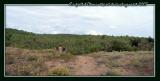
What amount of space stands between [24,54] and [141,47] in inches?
129

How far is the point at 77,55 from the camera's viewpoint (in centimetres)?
1062

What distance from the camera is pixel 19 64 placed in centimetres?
1022

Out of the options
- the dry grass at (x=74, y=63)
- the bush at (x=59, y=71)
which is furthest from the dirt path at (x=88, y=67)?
the bush at (x=59, y=71)

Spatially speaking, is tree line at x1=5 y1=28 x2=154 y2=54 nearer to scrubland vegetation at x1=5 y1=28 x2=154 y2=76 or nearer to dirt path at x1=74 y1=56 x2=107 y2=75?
scrubland vegetation at x1=5 y1=28 x2=154 y2=76

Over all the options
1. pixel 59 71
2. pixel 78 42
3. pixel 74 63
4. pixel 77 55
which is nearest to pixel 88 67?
pixel 74 63

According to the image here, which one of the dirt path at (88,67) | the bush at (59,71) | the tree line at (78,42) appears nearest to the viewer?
the bush at (59,71)

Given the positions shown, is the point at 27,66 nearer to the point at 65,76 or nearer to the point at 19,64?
the point at 19,64

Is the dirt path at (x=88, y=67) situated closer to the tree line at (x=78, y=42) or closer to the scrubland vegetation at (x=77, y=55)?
the scrubland vegetation at (x=77, y=55)

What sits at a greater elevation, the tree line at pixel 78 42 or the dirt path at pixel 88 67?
the tree line at pixel 78 42

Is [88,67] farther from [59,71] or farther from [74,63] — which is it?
[59,71]

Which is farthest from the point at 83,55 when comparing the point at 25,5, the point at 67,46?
the point at 25,5

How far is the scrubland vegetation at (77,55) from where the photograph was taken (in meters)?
10.1

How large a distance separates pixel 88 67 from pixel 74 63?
16.2 inches
